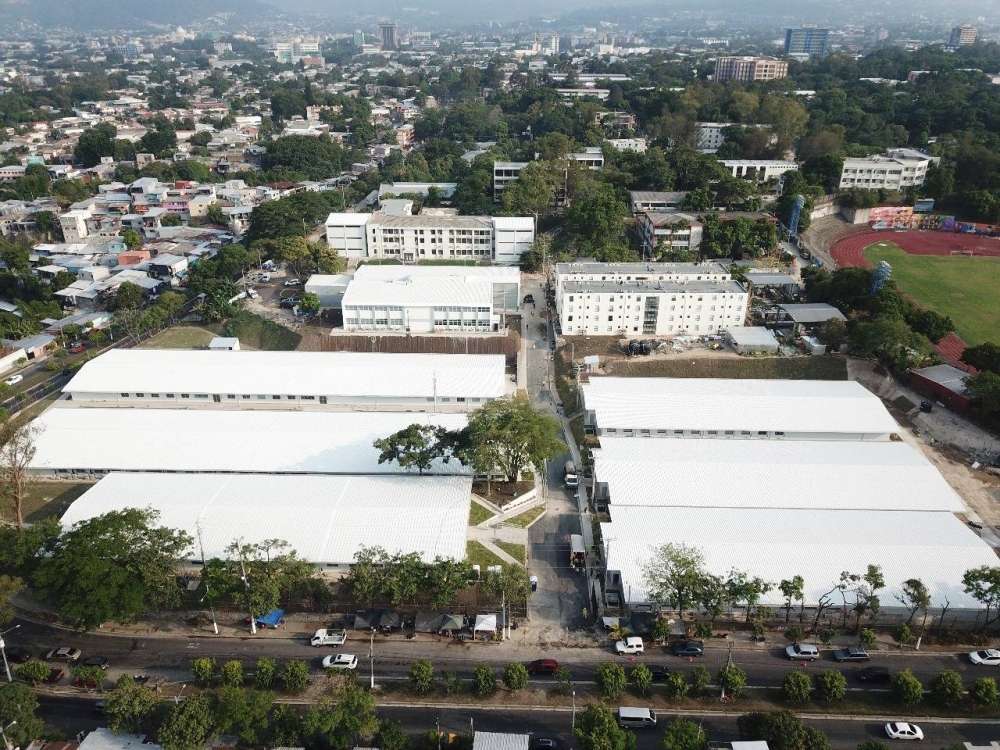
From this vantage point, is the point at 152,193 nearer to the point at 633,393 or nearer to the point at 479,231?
the point at 479,231

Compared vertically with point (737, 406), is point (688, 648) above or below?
below

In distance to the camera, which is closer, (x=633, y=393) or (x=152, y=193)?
(x=633, y=393)

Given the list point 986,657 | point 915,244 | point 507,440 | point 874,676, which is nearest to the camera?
point 874,676

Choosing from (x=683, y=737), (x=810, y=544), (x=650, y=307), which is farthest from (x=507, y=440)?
(x=650, y=307)

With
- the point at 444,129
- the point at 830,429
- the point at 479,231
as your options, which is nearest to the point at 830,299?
the point at 830,429

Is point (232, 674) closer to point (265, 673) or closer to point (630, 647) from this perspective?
point (265, 673)

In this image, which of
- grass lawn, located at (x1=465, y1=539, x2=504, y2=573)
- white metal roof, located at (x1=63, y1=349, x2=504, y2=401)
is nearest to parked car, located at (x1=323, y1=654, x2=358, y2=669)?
grass lawn, located at (x1=465, y1=539, x2=504, y2=573)

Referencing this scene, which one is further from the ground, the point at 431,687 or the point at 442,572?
the point at 442,572
